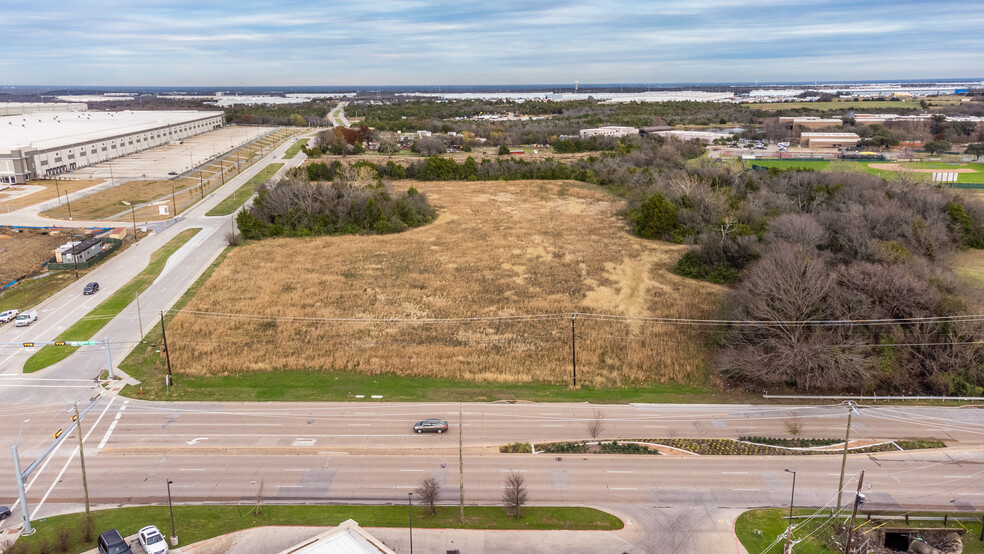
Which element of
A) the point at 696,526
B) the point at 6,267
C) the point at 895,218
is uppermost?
the point at 895,218

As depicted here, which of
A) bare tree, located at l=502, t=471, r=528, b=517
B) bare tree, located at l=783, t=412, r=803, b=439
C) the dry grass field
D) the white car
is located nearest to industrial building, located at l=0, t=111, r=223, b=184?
the dry grass field

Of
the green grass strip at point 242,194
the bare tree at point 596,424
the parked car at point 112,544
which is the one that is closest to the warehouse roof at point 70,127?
the green grass strip at point 242,194

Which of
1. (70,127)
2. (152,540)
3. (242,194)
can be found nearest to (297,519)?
(152,540)

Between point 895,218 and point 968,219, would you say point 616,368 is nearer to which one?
point 895,218

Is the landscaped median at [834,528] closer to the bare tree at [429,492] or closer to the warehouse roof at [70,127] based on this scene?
the bare tree at [429,492]

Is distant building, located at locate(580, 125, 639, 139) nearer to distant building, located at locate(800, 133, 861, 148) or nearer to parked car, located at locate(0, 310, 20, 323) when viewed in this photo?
distant building, located at locate(800, 133, 861, 148)

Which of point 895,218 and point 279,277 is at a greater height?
point 895,218

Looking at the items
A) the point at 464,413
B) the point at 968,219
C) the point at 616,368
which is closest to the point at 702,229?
the point at 968,219

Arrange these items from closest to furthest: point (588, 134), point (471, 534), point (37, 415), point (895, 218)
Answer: point (471, 534) → point (37, 415) → point (895, 218) → point (588, 134)
